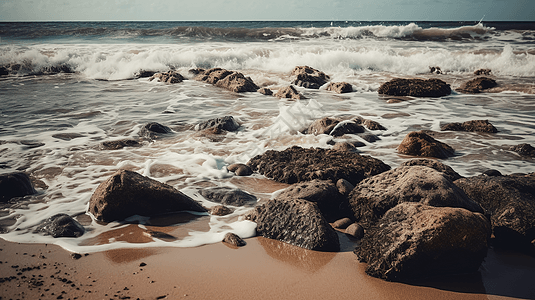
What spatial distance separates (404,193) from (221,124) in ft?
14.3

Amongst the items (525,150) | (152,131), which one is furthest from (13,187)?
(525,150)

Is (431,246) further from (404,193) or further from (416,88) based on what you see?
(416,88)

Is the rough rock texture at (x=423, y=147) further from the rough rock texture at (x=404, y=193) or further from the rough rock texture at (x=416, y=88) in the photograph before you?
the rough rock texture at (x=416, y=88)

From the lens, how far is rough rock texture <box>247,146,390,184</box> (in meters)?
4.25

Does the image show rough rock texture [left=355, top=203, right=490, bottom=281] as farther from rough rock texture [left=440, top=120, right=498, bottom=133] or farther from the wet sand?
rough rock texture [left=440, top=120, right=498, bottom=133]

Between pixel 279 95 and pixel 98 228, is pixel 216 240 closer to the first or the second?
pixel 98 228

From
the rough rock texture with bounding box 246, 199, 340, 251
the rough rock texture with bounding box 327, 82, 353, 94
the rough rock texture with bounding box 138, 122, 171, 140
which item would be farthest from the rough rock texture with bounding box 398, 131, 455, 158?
the rough rock texture with bounding box 327, 82, 353, 94

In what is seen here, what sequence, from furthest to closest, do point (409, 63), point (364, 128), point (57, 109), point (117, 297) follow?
1. point (409, 63)
2. point (57, 109)
3. point (364, 128)
4. point (117, 297)

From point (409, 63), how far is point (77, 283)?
50.2 feet

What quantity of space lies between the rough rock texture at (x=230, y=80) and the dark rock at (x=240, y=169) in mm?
6328

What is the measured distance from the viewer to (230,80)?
11.5 meters

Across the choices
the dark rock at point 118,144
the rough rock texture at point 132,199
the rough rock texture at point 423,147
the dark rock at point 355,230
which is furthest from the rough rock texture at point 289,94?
the dark rock at point 355,230

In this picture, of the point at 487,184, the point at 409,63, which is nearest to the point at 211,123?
the point at 487,184

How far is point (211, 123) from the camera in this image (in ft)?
23.4
